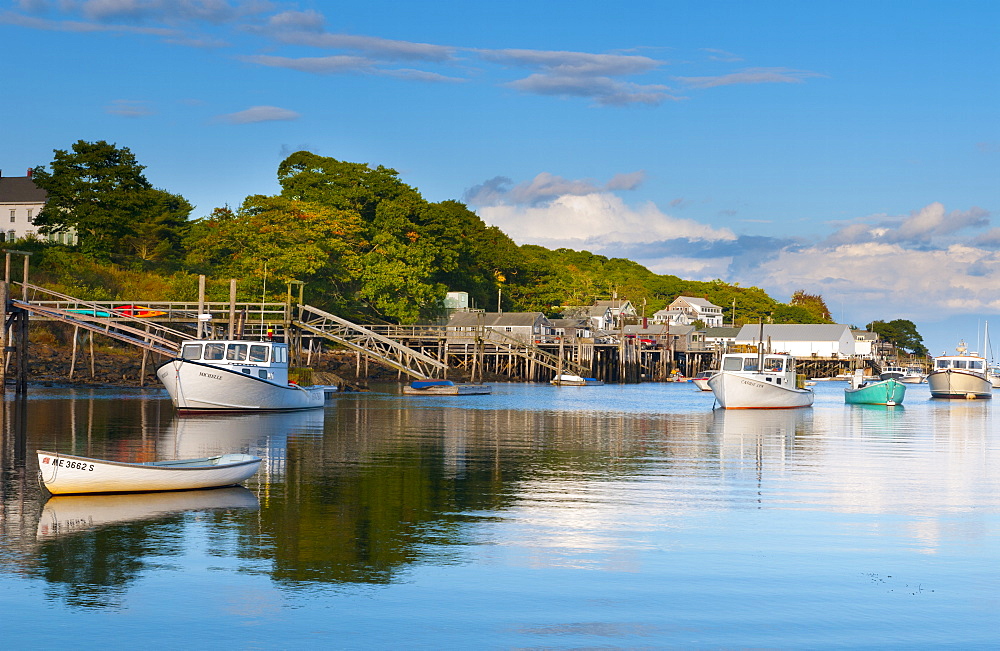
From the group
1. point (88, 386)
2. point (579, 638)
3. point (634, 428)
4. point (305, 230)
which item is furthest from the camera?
point (305, 230)

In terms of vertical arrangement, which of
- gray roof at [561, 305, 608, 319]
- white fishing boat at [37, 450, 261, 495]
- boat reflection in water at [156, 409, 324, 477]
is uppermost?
gray roof at [561, 305, 608, 319]

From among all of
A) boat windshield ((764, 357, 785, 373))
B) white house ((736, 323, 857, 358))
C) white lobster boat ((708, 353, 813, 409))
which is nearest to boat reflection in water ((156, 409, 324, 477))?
white lobster boat ((708, 353, 813, 409))

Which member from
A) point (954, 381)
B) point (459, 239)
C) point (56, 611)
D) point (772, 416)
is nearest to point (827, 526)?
point (56, 611)

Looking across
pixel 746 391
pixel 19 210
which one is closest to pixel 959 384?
pixel 746 391

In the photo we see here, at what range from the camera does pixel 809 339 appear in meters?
175

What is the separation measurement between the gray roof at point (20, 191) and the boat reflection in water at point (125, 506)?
86.3 metres

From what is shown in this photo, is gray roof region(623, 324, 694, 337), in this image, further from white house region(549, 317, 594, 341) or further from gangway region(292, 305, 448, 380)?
gangway region(292, 305, 448, 380)

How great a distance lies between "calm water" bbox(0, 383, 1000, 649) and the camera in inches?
497

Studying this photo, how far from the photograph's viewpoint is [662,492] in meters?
23.5

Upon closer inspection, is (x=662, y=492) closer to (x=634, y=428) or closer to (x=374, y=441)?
(x=374, y=441)

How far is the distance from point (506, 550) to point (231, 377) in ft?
98.7

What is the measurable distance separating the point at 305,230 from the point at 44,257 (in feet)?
69.0

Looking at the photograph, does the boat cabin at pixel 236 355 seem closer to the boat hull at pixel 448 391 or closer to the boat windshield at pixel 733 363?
the boat hull at pixel 448 391

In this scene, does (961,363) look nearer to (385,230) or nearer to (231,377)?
(385,230)
